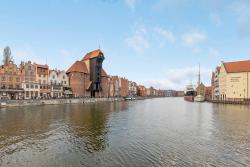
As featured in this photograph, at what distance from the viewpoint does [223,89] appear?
11681 cm

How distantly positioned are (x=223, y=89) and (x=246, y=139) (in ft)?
325

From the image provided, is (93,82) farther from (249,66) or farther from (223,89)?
(249,66)

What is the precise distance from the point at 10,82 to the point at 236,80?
102 meters

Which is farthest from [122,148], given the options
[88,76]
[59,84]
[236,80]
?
[88,76]

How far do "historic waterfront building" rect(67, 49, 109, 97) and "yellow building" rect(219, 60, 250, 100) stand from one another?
68893 mm

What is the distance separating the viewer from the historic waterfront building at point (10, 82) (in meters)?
86.4

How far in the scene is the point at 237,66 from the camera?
11100cm

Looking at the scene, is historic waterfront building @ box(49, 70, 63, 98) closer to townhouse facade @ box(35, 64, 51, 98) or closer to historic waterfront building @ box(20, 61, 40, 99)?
townhouse facade @ box(35, 64, 51, 98)

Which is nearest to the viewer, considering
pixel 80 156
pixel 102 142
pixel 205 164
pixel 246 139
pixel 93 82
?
pixel 205 164

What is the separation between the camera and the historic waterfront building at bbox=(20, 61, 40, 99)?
93750 millimetres

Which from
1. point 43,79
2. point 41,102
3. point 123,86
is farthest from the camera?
point 123,86

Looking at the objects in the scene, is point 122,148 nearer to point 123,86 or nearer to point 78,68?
point 78,68

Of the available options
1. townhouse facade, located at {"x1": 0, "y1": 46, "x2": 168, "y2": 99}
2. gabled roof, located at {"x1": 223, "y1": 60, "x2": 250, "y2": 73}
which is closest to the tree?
townhouse facade, located at {"x1": 0, "y1": 46, "x2": 168, "y2": 99}

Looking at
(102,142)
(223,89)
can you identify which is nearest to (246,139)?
(102,142)
